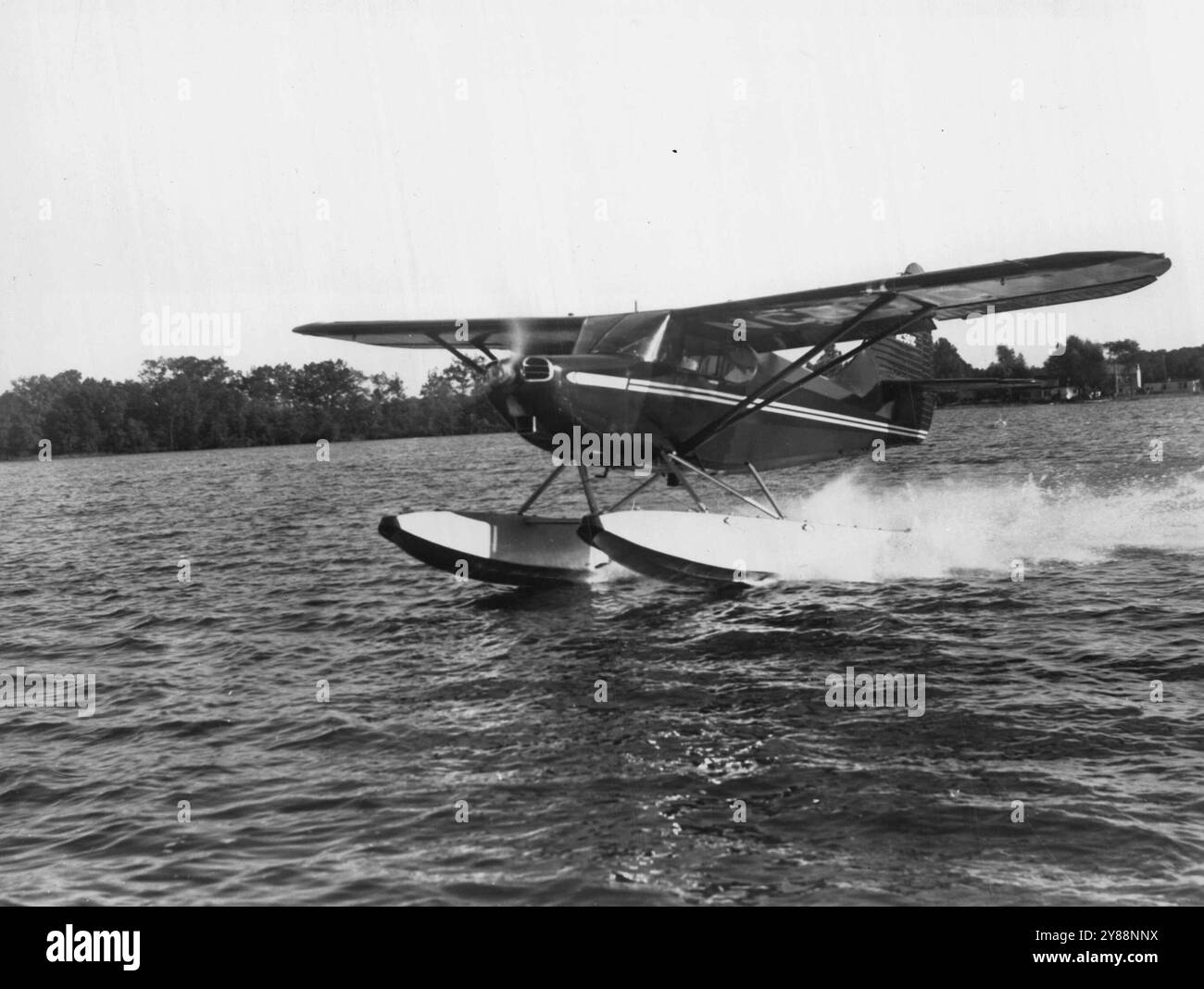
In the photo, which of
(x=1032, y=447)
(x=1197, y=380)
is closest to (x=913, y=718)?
(x=1032, y=447)

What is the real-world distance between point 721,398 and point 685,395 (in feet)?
2.00

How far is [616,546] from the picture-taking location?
959 centimetres

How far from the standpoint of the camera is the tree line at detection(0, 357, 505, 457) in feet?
257

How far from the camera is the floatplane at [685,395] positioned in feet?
29.8

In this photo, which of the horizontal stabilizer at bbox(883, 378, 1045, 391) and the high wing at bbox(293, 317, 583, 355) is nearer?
the high wing at bbox(293, 317, 583, 355)

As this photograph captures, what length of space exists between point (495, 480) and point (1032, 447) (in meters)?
19.5

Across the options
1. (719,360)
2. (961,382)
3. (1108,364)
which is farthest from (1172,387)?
(719,360)

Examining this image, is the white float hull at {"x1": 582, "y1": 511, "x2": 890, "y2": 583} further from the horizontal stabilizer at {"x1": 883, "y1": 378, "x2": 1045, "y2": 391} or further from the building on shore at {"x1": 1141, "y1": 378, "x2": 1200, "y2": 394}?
the building on shore at {"x1": 1141, "y1": 378, "x2": 1200, "y2": 394}

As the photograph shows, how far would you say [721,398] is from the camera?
10938 millimetres

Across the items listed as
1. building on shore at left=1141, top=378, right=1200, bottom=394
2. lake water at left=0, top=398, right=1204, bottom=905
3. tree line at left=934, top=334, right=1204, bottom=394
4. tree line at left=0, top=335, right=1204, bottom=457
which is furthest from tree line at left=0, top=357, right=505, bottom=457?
lake water at left=0, top=398, right=1204, bottom=905

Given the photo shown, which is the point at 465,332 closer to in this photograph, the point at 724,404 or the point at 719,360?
the point at 719,360

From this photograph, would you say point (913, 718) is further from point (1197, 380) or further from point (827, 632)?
point (1197, 380)

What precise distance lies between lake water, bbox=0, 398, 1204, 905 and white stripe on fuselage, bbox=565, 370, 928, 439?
1591mm

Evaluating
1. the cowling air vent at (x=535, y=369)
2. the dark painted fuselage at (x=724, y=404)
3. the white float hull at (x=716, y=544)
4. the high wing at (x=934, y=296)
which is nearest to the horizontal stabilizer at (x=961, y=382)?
the dark painted fuselage at (x=724, y=404)
